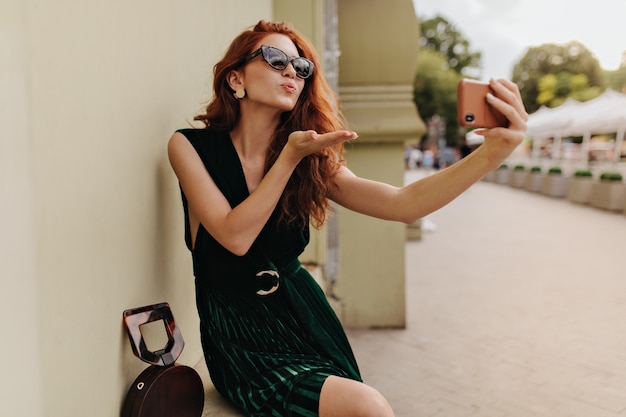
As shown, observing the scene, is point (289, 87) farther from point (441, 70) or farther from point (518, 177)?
point (441, 70)

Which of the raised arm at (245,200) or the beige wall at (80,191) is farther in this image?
the raised arm at (245,200)

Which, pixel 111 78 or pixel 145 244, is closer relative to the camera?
pixel 111 78

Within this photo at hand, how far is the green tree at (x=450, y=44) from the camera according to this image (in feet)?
195

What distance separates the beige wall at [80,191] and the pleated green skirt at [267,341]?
259 mm

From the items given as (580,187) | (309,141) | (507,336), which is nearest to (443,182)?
(309,141)

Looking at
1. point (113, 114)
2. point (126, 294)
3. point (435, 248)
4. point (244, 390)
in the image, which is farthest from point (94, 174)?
point (435, 248)

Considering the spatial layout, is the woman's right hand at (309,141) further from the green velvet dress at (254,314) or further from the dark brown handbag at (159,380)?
the dark brown handbag at (159,380)

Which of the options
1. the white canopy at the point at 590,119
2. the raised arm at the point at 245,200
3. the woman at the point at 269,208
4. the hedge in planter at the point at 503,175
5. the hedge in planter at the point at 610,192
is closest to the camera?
the raised arm at the point at 245,200

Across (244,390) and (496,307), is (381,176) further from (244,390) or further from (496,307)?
(244,390)

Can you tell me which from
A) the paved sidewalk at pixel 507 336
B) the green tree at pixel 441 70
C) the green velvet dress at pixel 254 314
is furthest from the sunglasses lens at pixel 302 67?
the green tree at pixel 441 70

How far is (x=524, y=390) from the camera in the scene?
11.7ft

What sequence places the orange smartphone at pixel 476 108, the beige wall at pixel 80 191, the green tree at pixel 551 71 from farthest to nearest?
the green tree at pixel 551 71
the orange smartphone at pixel 476 108
the beige wall at pixel 80 191

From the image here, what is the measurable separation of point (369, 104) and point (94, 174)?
150 inches

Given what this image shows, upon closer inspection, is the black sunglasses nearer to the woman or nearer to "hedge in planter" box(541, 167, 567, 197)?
the woman
